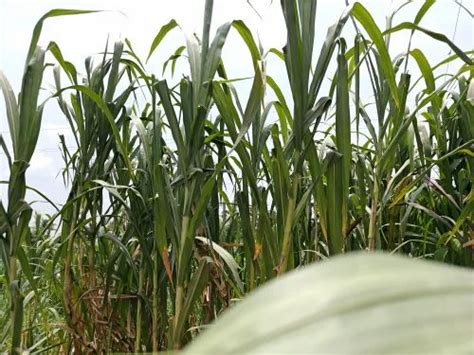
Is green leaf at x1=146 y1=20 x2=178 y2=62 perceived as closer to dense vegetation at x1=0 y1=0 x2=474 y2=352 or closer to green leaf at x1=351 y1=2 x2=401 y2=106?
dense vegetation at x1=0 y1=0 x2=474 y2=352

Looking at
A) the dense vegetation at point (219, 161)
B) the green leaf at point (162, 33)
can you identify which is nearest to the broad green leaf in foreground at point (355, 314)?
the dense vegetation at point (219, 161)

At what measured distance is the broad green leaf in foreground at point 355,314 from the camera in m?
0.07

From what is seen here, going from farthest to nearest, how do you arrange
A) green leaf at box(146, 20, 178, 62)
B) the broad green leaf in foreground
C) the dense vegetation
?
green leaf at box(146, 20, 178, 62) < the dense vegetation < the broad green leaf in foreground

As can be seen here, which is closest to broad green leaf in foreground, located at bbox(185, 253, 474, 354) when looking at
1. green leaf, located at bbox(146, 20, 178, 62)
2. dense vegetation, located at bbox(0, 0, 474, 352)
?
dense vegetation, located at bbox(0, 0, 474, 352)

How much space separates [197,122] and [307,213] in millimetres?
426

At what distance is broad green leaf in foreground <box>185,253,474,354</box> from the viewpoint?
7cm

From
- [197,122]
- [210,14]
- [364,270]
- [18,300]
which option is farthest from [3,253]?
[364,270]

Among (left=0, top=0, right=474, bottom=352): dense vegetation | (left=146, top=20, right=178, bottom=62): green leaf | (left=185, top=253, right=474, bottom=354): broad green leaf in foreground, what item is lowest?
(left=185, top=253, right=474, bottom=354): broad green leaf in foreground

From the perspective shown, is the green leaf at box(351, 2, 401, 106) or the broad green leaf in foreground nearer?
the broad green leaf in foreground

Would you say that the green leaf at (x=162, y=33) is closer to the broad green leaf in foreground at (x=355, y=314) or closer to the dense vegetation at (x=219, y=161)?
the dense vegetation at (x=219, y=161)

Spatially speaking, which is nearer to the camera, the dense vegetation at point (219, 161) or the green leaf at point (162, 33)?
the dense vegetation at point (219, 161)

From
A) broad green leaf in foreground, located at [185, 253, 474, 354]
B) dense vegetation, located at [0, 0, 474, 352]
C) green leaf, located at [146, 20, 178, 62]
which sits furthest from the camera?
green leaf, located at [146, 20, 178, 62]

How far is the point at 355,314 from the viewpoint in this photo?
0.08 m

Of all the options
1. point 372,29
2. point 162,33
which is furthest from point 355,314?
point 162,33
